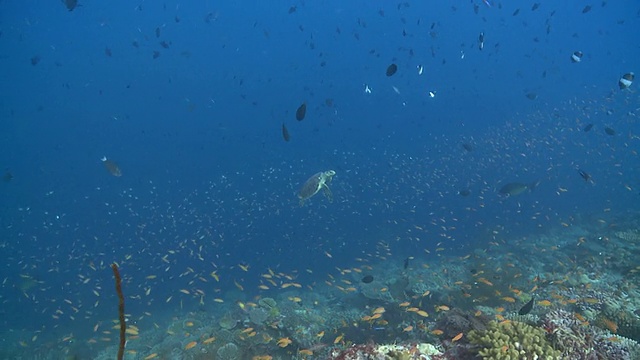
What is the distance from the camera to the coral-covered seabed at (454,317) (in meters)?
4.89

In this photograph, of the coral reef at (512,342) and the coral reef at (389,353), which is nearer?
the coral reef at (512,342)

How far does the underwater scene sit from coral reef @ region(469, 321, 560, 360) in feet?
0.11

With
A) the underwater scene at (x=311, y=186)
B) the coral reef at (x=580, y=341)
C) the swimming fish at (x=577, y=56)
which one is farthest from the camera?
the swimming fish at (x=577, y=56)

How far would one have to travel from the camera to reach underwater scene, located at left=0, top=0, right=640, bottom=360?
9.68 meters

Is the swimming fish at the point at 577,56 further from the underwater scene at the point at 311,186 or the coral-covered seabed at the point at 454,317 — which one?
the coral-covered seabed at the point at 454,317

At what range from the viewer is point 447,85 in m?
110

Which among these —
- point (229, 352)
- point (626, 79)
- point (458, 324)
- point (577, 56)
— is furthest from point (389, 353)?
point (577, 56)

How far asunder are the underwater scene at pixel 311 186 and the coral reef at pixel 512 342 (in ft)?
0.11

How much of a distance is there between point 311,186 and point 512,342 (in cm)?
532

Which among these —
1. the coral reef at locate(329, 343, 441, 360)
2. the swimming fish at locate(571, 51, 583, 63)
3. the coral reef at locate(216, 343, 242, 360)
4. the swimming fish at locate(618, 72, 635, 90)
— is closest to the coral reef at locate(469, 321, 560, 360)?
the coral reef at locate(329, 343, 441, 360)

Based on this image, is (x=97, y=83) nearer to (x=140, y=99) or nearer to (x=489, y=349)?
(x=140, y=99)

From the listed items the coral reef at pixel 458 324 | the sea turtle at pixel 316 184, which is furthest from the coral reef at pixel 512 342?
the sea turtle at pixel 316 184

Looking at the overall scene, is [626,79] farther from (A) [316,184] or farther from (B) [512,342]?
(B) [512,342]

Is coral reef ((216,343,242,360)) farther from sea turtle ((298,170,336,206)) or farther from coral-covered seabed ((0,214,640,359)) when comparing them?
sea turtle ((298,170,336,206))
